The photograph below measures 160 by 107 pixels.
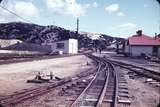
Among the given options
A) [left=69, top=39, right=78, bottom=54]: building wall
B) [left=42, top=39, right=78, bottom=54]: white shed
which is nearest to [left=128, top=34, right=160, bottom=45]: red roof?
[left=42, top=39, right=78, bottom=54]: white shed

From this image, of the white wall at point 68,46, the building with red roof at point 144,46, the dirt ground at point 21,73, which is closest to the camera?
the dirt ground at point 21,73

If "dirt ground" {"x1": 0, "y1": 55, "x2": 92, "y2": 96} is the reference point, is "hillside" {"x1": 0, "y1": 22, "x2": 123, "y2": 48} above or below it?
above

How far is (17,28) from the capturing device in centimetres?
12688

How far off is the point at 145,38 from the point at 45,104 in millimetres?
61855

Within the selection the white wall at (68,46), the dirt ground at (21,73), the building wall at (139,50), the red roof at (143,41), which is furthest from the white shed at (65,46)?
the dirt ground at (21,73)

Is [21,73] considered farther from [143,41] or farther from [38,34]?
[38,34]

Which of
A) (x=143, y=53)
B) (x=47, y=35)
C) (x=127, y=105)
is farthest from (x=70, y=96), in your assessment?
(x=47, y=35)

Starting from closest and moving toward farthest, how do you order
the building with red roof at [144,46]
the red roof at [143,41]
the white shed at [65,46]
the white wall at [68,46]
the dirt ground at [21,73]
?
the dirt ground at [21,73], the building with red roof at [144,46], the red roof at [143,41], the white wall at [68,46], the white shed at [65,46]

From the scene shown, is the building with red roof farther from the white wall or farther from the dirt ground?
the dirt ground

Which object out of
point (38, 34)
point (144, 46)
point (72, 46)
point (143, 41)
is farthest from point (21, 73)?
point (38, 34)

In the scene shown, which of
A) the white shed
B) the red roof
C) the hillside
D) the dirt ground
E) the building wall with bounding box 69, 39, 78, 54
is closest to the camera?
the dirt ground

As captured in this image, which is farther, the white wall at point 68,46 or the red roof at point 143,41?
the white wall at point 68,46

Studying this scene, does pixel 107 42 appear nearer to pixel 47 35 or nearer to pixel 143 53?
pixel 47 35

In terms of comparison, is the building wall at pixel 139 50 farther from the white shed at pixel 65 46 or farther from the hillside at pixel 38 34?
the hillside at pixel 38 34
